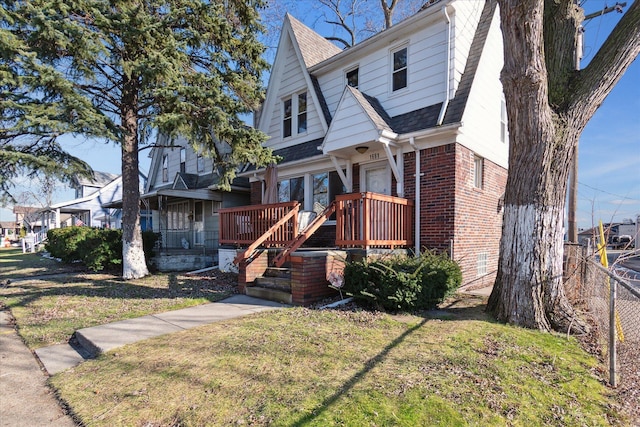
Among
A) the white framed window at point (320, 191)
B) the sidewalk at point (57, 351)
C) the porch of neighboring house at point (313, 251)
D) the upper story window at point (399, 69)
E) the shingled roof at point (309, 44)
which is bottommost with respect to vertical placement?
the sidewalk at point (57, 351)

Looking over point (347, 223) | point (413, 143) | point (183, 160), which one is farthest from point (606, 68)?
point (183, 160)

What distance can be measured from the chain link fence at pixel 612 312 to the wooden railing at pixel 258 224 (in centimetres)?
567

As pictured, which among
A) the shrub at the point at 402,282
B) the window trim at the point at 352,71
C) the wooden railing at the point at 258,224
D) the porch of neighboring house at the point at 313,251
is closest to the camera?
the shrub at the point at 402,282

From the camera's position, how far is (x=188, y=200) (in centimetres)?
1661

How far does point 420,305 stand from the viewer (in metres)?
5.98

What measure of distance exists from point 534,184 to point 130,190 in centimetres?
985

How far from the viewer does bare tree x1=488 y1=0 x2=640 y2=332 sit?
16.2 feet

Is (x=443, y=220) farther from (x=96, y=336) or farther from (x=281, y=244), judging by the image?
(x=96, y=336)

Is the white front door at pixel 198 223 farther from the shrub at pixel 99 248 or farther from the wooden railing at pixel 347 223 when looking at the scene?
the wooden railing at pixel 347 223

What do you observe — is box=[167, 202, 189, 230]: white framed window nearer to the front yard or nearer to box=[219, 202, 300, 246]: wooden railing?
box=[219, 202, 300, 246]: wooden railing

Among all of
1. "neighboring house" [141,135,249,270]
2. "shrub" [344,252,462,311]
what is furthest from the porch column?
"neighboring house" [141,135,249,270]

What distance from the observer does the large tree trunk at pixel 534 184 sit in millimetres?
4984

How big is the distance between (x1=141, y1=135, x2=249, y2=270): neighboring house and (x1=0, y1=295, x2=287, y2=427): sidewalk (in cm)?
645

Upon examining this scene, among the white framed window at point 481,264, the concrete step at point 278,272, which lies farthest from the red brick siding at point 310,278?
the white framed window at point 481,264
